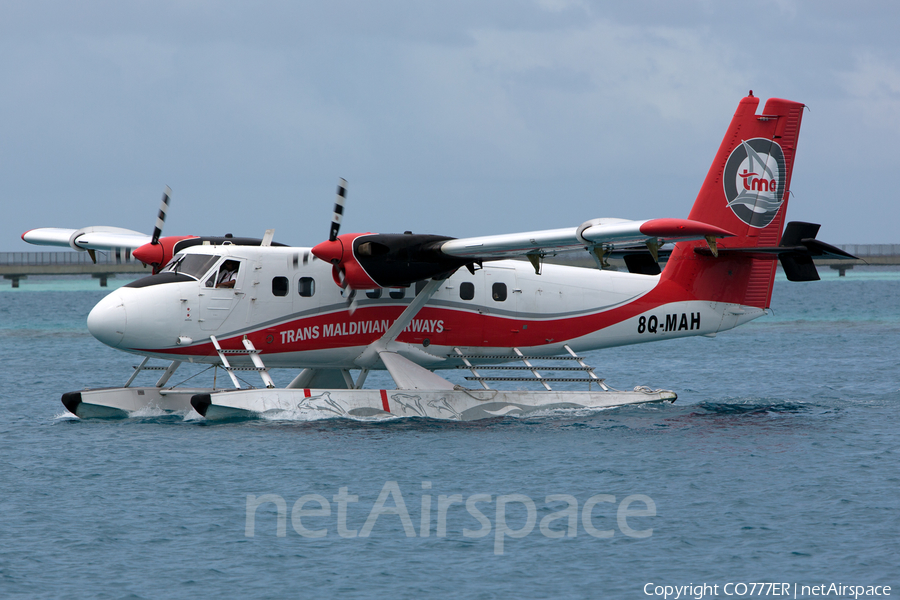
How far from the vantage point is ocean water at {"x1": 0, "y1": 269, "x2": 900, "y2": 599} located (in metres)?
11.2

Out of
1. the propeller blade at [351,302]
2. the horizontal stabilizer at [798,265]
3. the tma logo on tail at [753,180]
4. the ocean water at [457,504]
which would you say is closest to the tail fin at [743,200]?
the tma logo on tail at [753,180]

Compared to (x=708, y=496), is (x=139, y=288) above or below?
above

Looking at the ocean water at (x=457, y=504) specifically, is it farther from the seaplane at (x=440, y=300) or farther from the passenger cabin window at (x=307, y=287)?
the passenger cabin window at (x=307, y=287)

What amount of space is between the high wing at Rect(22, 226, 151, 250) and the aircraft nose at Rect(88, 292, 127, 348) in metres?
4.71

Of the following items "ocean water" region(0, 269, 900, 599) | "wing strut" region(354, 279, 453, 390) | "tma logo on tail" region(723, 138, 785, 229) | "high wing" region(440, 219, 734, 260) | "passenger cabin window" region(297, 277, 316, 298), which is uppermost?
"tma logo on tail" region(723, 138, 785, 229)

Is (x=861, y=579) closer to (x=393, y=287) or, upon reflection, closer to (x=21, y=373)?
(x=393, y=287)

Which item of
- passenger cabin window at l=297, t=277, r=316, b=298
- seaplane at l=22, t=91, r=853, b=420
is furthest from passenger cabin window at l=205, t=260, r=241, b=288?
passenger cabin window at l=297, t=277, r=316, b=298

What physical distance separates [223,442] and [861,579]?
10.9 m

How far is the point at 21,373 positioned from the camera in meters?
32.2

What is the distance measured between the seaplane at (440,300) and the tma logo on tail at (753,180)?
3cm

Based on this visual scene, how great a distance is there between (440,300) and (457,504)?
7291 millimetres

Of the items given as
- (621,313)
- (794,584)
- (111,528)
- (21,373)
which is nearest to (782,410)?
(621,313)

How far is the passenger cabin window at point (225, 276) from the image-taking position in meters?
19.0

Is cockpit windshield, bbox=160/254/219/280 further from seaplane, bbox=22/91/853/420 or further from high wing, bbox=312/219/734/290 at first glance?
high wing, bbox=312/219/734/290
